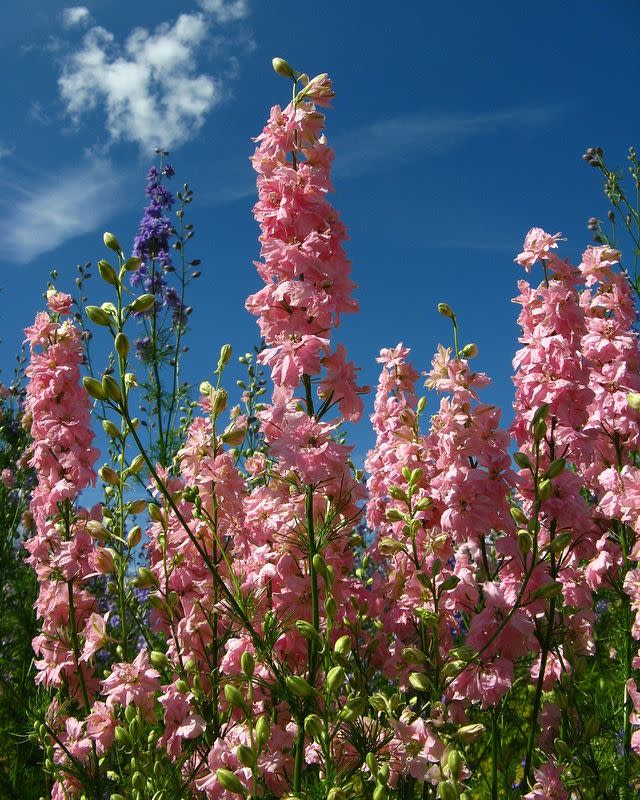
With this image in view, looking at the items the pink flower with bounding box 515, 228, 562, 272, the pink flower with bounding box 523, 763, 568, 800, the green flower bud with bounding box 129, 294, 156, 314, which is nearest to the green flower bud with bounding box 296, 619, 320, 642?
the pink flower with bounding box 523, 763, 568, 800

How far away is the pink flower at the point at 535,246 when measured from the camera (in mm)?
2629

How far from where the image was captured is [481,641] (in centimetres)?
221

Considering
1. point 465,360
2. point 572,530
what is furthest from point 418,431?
point 572,530

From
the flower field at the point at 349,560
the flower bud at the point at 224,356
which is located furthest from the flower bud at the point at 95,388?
the flower bud at the point at 224,356

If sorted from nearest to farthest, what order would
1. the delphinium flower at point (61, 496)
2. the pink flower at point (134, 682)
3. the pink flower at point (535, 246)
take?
1. the pink flower at point (134, 682)
2. the pink flower at point (535, 246)
3. the delphinium flower at point (61, 496)

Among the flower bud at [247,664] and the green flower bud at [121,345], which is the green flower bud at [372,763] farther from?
the green flower bud at [121,345]

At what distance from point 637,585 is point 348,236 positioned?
1.77 meters

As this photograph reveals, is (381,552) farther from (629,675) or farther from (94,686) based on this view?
(94,686)

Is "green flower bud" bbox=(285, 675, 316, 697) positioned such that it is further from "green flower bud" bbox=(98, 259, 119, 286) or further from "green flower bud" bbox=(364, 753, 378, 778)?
"green flower bud" bbox=(98, 259, 119, 286)

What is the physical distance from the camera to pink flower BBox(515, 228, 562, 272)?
8.63 feet

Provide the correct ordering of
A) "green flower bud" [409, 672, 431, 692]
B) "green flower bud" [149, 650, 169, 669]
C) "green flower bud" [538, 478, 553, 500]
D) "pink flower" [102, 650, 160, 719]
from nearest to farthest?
1. "green flower bud" [409, 672, 431, 692]
2. "green flower bud" [538, 478, 553, 500]
3. "green flower bud" [149, 650, 169, 669]
4. "pink flower" [102, 650, 160, 719]

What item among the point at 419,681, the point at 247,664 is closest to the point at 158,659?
the point at 247,664

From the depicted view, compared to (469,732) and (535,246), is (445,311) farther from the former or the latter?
(469,732)

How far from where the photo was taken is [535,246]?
266 centimetres
